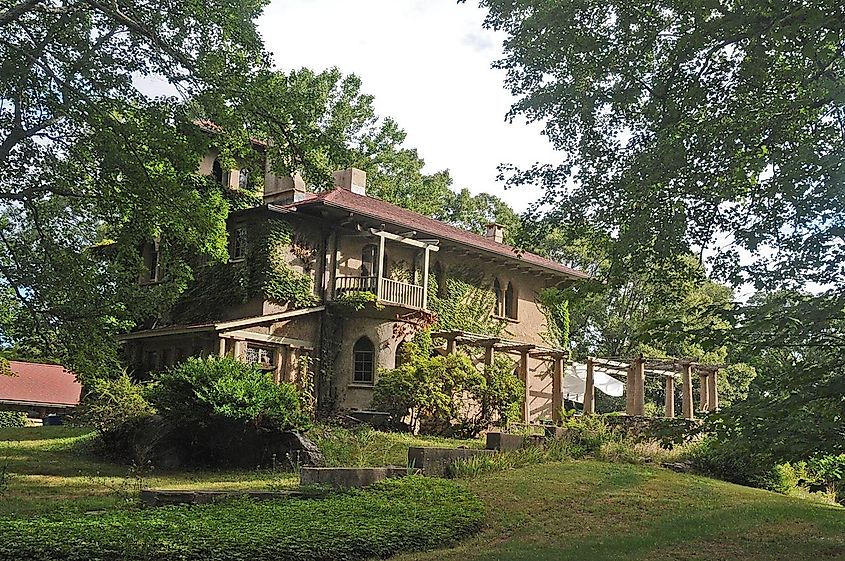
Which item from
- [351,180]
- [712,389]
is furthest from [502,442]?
[351,180]

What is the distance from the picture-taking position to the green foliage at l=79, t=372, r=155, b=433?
58.2ft

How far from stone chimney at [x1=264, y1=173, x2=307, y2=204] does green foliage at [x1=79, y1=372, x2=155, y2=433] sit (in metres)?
9.38

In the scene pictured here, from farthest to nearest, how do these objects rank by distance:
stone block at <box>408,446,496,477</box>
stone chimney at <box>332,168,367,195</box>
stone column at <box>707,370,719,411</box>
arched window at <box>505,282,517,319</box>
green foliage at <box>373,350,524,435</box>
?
arched window at <box>505,282,517,319</box>, stone chimney at <box>332,168,367,195</box>, stone column at <box>707,370,719,411</box>, green foliage at <box>373,350,524,435</box>, stone block at <box>408,446,496,477</box>

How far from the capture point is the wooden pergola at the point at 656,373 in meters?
25.3

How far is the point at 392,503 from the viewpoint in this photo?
11.6 metres

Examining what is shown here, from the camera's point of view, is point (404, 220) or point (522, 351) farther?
point (404, 220)

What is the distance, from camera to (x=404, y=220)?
27438 mm

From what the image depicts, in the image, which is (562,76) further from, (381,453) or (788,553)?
(381,453)

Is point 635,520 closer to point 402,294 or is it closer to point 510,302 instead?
point 402,294

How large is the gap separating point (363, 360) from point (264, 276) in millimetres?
4215

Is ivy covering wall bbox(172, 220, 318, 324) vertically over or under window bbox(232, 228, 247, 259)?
under

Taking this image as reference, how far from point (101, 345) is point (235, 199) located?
32.1ft

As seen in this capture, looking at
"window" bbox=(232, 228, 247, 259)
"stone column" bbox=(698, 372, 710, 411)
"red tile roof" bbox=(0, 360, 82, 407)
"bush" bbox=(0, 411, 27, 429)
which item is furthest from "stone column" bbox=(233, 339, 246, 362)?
"red tile roof" bbox=(0, 360, 82, 407)

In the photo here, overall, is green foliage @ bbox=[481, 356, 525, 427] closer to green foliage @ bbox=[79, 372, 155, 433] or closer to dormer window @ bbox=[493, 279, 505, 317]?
dormer window @ bbox=[493, 279, 505, 317]
